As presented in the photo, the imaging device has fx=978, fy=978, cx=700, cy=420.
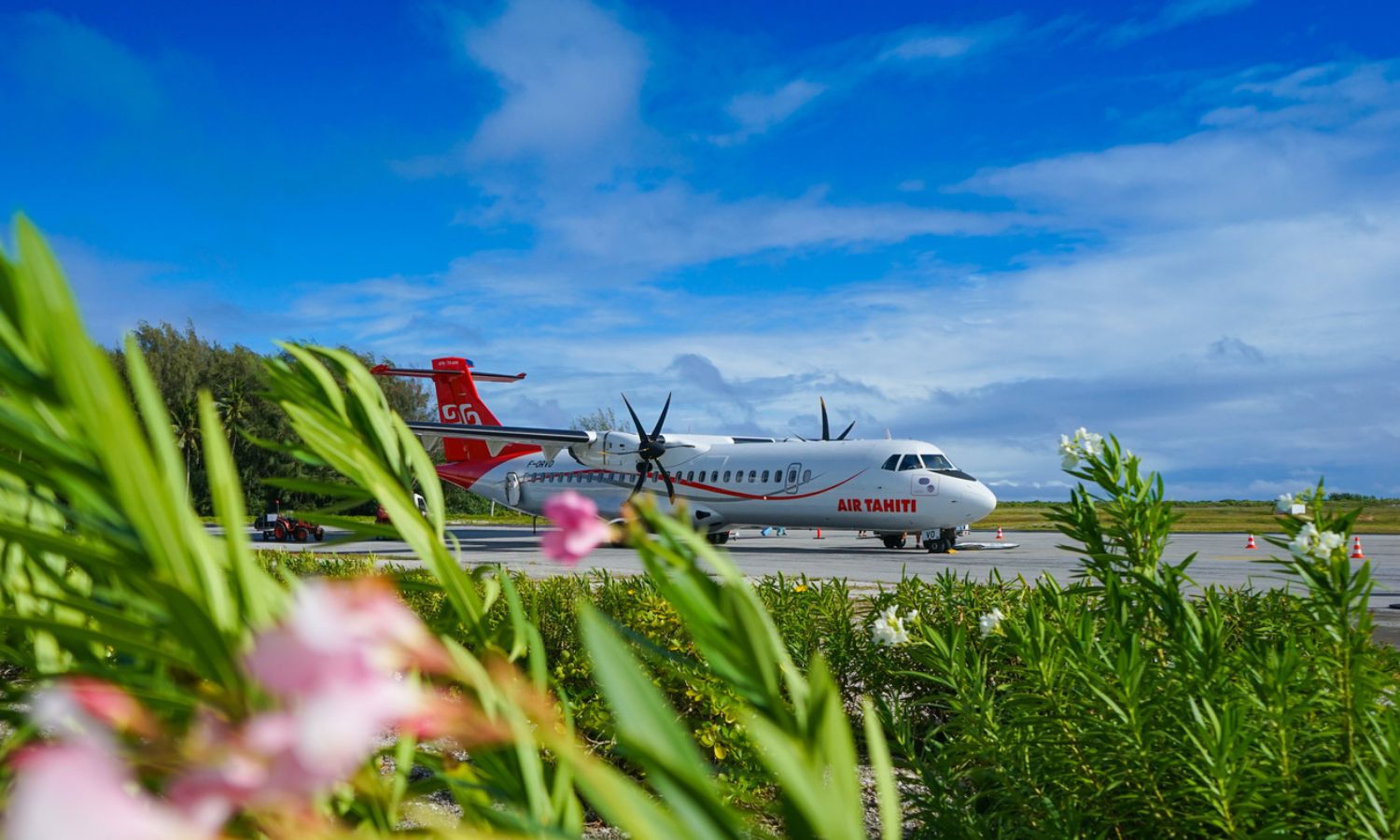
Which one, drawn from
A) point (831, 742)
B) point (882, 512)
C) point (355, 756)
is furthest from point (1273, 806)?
point (882, 512)

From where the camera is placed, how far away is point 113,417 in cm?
45

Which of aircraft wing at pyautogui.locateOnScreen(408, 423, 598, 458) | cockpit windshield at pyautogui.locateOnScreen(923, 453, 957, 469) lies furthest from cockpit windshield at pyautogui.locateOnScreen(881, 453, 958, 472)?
aircraft wing at pyautogui.locateOnScreen(408, 423, 598, 458)

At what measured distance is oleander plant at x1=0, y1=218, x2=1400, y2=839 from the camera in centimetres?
35

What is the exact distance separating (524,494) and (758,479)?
22.5 ft

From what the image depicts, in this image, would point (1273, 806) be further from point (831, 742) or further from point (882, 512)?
point (882, 512)

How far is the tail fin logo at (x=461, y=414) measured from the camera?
26.5 meters

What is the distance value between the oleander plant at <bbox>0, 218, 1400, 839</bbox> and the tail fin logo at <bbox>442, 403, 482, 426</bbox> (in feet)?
82.5

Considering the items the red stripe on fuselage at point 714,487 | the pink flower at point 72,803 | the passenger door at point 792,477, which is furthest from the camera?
the passenger door at point 792,477

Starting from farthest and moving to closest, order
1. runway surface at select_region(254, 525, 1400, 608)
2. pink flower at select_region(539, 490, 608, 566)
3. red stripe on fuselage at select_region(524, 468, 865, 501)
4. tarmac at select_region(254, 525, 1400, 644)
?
red stripe on fuselage at select_region(524, 468, 865, 501)
runway surface at select_region(254, 525, 1400, 608)
tarmac at select_region(254, 525, 1400, 644)
pink flower at select_region(539, 490, 608, 566)

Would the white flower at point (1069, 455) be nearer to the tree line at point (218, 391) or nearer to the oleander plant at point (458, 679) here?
the oleander plant at point (458, 679)

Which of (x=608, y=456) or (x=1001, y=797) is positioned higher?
(x=608, y=456)

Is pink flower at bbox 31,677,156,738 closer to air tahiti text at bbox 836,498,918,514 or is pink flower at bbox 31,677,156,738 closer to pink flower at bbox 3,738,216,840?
pink flower at bbox 3,738,216,840

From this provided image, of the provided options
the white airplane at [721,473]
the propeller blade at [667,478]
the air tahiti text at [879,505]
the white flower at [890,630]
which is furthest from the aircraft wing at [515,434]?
the white flower at [890,630]

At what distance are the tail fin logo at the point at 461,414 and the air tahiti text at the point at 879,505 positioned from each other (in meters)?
11.5
